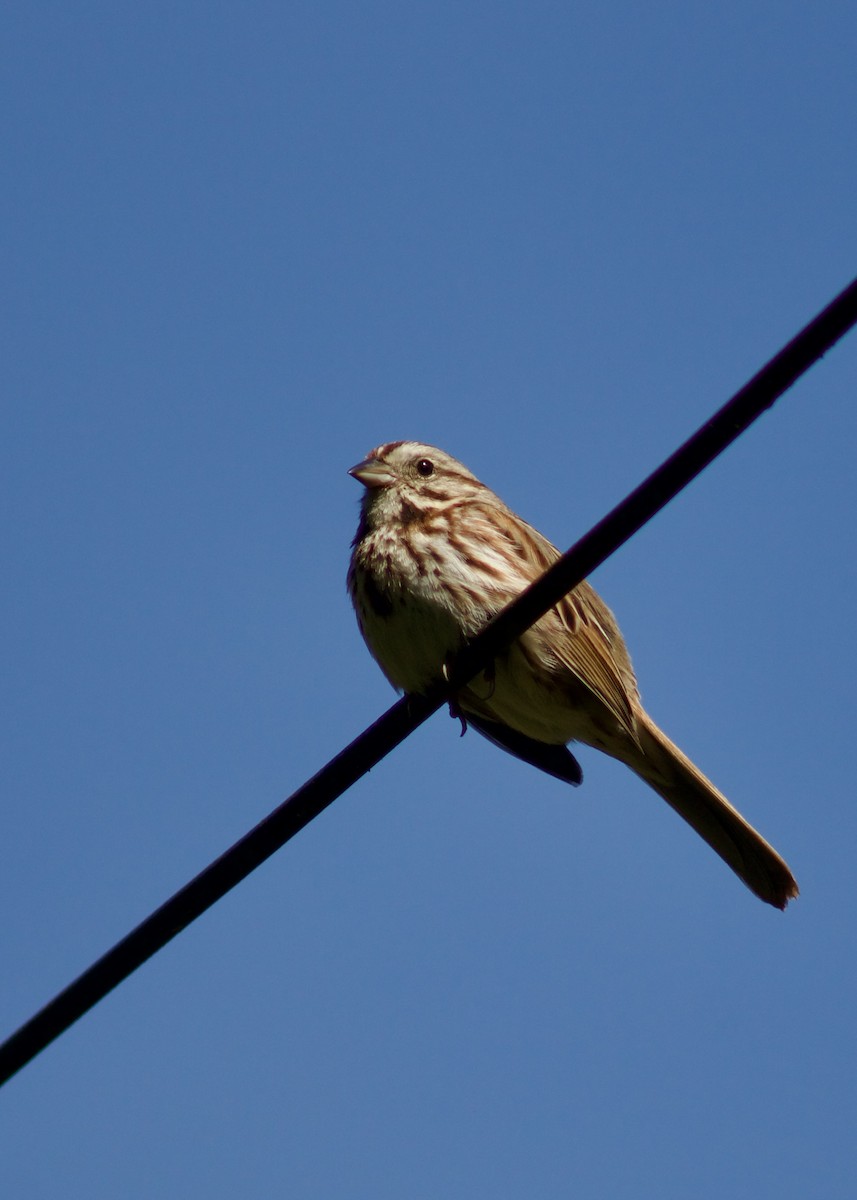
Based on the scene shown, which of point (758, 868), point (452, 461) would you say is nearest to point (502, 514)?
point (452, 461)

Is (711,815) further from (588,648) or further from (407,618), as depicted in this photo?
(407,618)

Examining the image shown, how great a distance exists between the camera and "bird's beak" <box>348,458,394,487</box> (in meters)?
6.00

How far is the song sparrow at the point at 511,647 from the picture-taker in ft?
17.3

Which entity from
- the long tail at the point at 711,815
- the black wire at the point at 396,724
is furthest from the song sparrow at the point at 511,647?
the black wire at the point at 396,724

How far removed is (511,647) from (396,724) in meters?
1.83

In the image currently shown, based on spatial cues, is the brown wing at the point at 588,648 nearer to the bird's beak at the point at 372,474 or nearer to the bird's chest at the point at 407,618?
the bird's chest at the point at 407,618

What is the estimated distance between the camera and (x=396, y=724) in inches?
142

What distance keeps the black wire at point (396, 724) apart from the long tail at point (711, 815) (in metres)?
2.08

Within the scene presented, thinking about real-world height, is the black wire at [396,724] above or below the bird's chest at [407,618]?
below

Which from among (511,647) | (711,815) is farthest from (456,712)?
(711,815)

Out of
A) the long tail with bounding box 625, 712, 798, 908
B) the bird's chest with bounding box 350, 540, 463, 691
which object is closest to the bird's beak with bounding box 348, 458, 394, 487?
the bird's chest with bounding box 350, 540, 463, 691

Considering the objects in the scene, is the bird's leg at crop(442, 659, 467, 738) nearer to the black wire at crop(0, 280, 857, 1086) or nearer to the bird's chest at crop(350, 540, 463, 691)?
the bird's chest at crop(350, 540, 463, 691)

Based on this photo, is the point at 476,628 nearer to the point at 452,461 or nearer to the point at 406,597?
the point at 406,597

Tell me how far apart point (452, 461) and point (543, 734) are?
4.44ft
